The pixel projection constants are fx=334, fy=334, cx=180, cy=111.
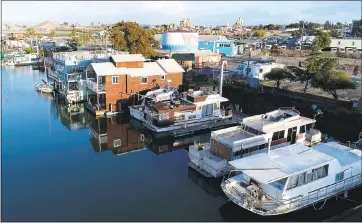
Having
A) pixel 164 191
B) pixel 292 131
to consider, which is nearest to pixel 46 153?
pixel 164 191

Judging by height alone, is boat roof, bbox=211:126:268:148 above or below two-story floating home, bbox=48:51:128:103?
below

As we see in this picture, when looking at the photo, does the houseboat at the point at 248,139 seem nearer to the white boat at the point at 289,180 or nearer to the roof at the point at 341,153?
the white boat at the point at 289,180

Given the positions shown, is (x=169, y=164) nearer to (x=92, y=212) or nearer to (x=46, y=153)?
(x=92, y=212)

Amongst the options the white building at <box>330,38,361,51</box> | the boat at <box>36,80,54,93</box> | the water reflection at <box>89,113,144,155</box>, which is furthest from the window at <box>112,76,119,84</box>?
the white building at <box>330,38,361,51</box>

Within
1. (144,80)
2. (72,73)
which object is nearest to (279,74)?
(144,80)

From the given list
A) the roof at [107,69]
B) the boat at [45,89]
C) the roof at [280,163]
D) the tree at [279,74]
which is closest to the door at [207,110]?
the roof at [107,69]

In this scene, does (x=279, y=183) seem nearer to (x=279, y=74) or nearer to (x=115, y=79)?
(x=115, y=79)

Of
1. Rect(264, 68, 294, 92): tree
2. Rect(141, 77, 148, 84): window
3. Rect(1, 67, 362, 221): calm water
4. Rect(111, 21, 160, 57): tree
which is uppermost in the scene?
Rect(111, 21, 160, 57): tree

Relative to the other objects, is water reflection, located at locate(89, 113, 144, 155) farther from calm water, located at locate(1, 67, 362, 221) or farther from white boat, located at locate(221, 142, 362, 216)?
white boat, located at locate(221, 142, 362, 216)
